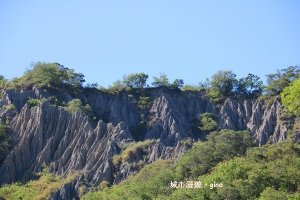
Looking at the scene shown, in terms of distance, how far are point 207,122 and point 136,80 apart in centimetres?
1213

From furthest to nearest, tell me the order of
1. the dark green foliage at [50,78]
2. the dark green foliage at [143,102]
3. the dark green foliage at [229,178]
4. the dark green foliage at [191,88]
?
1. the dark green foliage at [191,88]
2. the dark green foliage at [143,102]
3. the dark green foliage at [50,78]
4. the dark green foliage at [229,178]

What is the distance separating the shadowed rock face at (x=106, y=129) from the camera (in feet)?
192

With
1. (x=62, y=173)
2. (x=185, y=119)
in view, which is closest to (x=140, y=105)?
(x=185, y=119)

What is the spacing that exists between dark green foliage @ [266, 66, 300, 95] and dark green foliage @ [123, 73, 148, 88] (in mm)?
15793

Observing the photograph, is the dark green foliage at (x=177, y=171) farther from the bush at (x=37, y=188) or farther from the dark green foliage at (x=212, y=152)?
the bush at (x=37, y=188)

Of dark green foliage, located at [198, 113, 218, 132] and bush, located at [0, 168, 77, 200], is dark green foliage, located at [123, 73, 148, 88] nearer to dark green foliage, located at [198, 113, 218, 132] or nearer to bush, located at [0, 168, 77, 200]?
dark green foliage, located at [198, 113, 218, 132]

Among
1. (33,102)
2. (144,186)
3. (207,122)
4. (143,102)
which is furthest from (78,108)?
(144,186)

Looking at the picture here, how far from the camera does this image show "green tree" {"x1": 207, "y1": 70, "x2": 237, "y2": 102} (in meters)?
75.7

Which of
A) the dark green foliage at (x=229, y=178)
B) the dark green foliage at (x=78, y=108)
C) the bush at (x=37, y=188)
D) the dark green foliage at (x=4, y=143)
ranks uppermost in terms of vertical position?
the dark green foliage at (x=78, y=108)

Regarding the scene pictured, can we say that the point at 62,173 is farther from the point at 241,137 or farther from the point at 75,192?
the point at 241,137

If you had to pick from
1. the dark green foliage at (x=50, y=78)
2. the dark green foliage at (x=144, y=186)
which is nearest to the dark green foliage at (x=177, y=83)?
the dark green foliage at (x=50, y=78)

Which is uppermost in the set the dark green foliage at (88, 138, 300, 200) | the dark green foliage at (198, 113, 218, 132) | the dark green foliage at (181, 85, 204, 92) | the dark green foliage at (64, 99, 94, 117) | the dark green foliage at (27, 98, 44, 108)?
the dark green foliage at (181, 85, 204, 92)

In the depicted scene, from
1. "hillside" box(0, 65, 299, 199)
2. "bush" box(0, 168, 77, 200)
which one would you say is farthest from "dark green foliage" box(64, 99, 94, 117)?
"bush" box(0, 168, 77, 200)

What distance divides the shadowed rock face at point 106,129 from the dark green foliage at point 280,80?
2.65 metres
